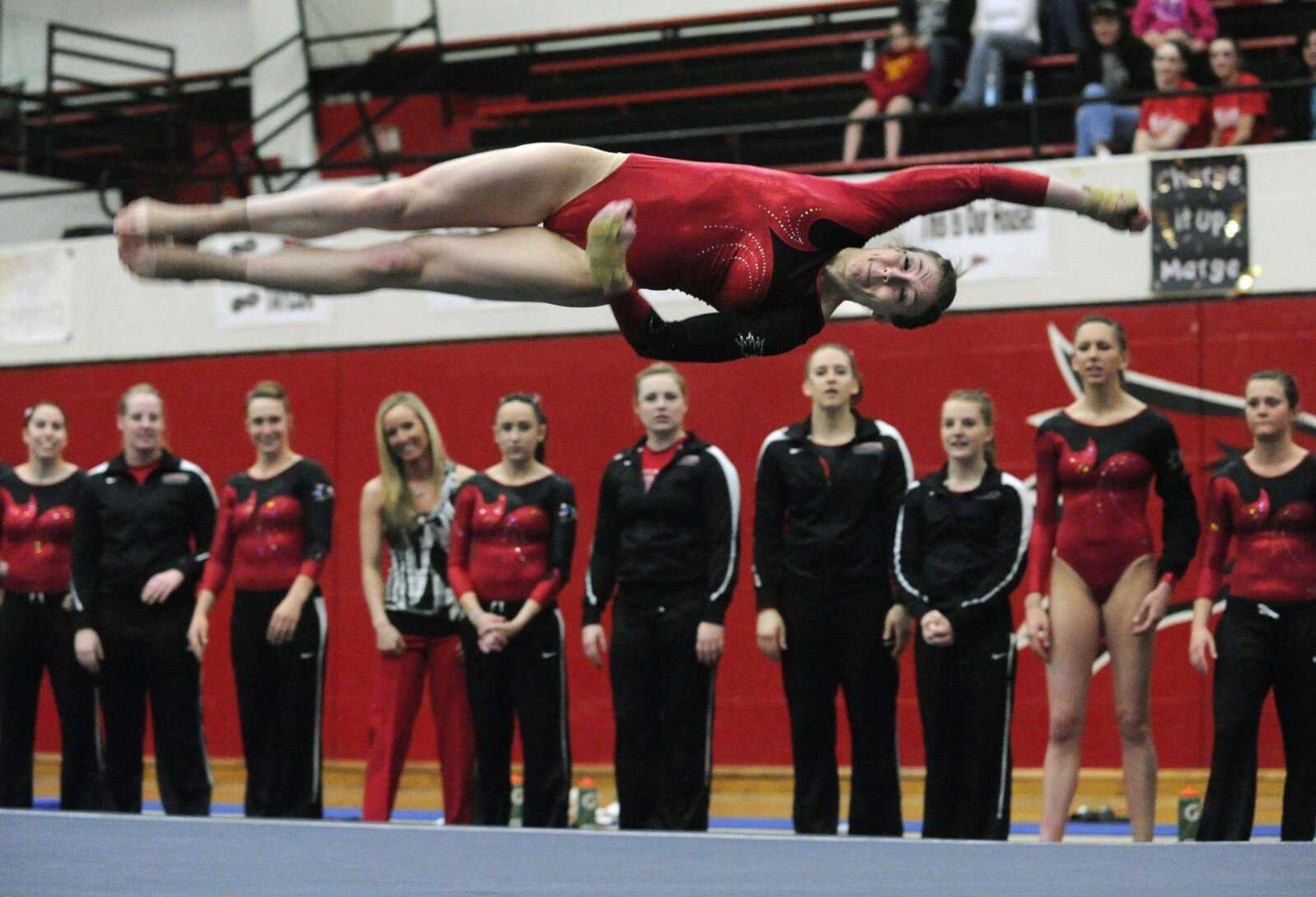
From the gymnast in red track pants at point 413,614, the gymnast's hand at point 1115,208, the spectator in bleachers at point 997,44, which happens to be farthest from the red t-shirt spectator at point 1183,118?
the gymnast in red track pants at point 413,614

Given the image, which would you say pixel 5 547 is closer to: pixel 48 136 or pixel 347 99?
pixel 48 136

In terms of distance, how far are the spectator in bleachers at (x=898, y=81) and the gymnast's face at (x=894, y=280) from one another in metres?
4.83

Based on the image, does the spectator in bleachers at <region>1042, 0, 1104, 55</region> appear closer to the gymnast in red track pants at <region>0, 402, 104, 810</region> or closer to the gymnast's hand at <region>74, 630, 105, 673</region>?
the gymnast in red track pants at <region>0, 402, 104, 810</region>

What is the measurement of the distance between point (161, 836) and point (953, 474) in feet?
9.78

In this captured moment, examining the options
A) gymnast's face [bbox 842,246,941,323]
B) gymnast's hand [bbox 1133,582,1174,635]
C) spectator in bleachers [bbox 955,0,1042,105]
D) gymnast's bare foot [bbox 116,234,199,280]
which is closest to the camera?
gymnast's bare foot [bbox 116,234,199,280]

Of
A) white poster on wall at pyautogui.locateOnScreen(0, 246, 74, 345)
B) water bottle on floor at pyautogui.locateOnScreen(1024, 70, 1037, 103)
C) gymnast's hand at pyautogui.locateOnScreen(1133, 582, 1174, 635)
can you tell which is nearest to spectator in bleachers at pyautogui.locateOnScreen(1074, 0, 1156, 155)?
water bottle on floor at pyautogui.locateOnScreen(1024, 70, 1037, 103)

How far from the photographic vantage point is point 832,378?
5.92 metres

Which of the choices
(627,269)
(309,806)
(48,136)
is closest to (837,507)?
(627,269)

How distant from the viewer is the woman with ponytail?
554 centimetres

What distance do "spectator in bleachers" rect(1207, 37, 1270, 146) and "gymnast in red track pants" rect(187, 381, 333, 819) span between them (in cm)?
455

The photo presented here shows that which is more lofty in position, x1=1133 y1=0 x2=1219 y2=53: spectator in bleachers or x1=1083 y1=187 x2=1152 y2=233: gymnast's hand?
x1=1133 y1=0 x2=1219 y2=53: spectator in bleachers

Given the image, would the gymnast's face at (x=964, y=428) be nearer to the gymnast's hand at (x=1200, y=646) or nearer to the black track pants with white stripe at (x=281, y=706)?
the gymnast's hand at (x=1200, y=646)

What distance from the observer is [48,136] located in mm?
10406

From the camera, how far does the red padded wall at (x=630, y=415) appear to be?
7.53 metres
